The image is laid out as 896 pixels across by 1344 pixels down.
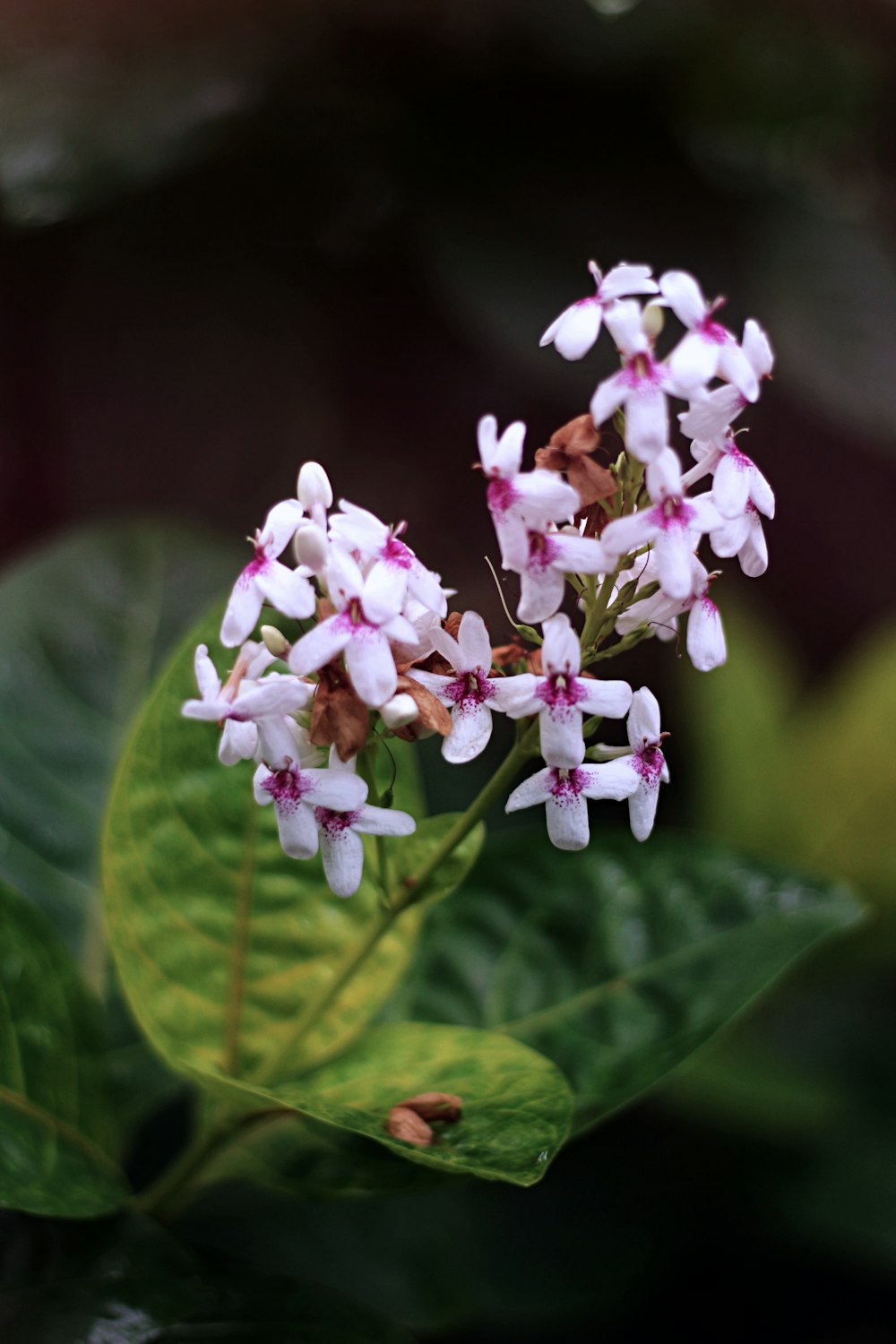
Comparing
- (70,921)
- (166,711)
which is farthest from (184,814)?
(70,921)

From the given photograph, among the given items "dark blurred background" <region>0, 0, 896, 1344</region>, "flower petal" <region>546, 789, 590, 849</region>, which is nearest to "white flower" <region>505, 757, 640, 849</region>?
"flower petal" <region>546, 789, 590, 849</region>

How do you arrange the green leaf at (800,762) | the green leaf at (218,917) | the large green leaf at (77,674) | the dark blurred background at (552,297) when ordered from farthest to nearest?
the green leaf at (800,762), the dark blurred background at (552,297), the large green leaf at (77,674), the green leaf at (218,917)

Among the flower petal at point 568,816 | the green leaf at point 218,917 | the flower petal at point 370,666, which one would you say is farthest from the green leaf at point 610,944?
the flower petal at point 370,666

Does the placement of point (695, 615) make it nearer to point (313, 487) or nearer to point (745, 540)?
point (745, 540)

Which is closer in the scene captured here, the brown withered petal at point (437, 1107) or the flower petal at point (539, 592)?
the flower petal at point (539, 592)

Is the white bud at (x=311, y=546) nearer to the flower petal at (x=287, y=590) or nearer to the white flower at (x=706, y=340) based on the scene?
the flower petal at (x=287, y=590)

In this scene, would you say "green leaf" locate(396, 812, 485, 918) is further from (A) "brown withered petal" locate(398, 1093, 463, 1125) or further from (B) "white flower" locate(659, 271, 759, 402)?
(B) "white flower" locate(659, 271, 759, 402)

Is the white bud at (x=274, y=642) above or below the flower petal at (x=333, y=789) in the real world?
above

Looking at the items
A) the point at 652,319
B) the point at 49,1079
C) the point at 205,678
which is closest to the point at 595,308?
the point at 652,319
